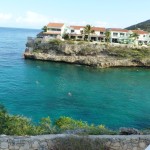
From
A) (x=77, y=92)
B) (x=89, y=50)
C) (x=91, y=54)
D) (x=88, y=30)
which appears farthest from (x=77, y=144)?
(x=88, y=30)

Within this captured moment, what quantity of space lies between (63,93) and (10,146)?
173 feet

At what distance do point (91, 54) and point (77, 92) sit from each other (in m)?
38.3

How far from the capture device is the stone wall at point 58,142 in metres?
10.8

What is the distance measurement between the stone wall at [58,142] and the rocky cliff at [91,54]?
289ft

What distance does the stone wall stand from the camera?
1081 cm

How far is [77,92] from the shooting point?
64.7m

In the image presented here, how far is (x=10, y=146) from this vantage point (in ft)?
35.4

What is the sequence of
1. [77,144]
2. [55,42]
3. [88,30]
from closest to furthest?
[77,144] < [55,42] < [88,30]

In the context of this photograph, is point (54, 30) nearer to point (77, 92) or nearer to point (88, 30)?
point (88, 30)

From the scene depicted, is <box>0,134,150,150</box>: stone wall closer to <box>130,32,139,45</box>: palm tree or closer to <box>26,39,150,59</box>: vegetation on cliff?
<box>26,39,150,59</box>: vegetation on cliff

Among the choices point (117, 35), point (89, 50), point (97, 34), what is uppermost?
point (97, 34)

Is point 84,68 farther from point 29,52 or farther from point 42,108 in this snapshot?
point 42,108

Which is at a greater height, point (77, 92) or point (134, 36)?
point (134, 36)

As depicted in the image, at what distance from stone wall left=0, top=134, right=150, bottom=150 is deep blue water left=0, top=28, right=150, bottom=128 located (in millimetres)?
31810
